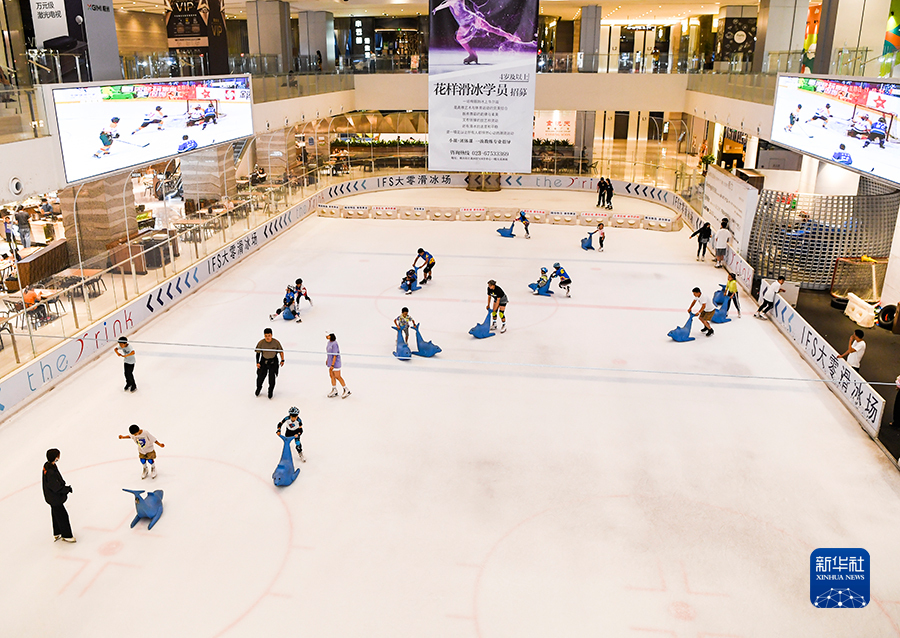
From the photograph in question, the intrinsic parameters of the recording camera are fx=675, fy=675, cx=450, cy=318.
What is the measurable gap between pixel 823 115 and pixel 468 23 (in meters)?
7.65

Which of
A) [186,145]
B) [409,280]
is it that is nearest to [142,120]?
[186,145]

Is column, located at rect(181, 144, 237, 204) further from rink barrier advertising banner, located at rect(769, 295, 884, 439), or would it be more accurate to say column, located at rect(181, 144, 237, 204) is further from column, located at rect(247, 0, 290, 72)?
rink barrier advertising banner, located at rect(769, 295, 884, 439)

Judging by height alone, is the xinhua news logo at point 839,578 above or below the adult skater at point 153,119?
below

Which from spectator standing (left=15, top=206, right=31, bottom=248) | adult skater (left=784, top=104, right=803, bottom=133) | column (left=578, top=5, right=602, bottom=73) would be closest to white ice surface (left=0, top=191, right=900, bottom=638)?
adult skater (left=784, top=104, right=803, bottom=133)

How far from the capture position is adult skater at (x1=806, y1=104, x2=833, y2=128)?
45.3 feet

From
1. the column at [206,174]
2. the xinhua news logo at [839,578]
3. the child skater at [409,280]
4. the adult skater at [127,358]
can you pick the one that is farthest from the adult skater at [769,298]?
the column at [206,174]

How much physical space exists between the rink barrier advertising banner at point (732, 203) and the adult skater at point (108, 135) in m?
14.2

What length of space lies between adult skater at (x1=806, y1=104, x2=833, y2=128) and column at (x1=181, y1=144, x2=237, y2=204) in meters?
16.8

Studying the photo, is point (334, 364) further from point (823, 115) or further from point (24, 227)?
point (24, 227)

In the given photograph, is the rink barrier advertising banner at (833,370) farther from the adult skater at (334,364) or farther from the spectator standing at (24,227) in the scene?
the spectator standing at (24,227)

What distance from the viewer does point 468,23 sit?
1421 cm

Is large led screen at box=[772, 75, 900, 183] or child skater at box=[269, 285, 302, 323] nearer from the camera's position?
large led screen at box=[772, 75, 900, 183]

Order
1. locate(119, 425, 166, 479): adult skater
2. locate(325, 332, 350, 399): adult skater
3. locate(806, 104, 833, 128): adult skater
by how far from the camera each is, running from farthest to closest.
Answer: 1. locate(806, 104, 833, 128): adult skater
2. locate(325, 332, 350, 399): adult skater
3. locate(119, 425, 166, 479): adult skater

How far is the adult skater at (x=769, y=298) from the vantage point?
13.9 meters
